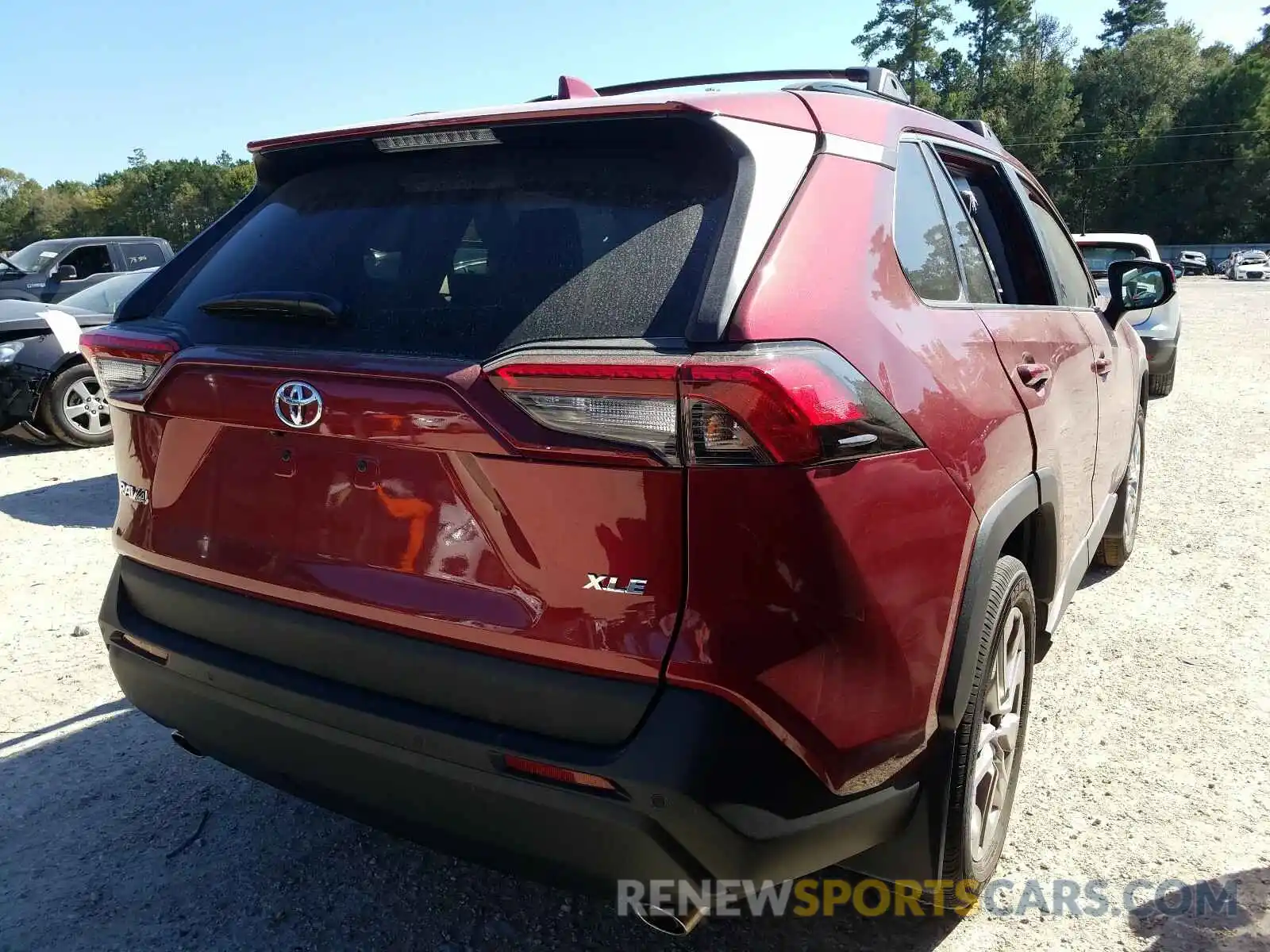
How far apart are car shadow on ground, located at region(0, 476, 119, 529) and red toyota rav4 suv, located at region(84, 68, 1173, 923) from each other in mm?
4471

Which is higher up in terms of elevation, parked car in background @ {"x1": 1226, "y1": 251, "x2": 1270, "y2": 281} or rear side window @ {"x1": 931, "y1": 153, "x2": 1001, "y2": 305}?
rear side window @ {"x1": 931, "y1": 153, "x2": 1001, "y2": 305}

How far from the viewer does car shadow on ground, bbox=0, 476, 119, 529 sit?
615 centimetres

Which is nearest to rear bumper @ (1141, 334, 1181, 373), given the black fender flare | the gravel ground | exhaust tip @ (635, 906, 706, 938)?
the gravel ground

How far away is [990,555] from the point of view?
208 centimetres

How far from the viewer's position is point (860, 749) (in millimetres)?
1740

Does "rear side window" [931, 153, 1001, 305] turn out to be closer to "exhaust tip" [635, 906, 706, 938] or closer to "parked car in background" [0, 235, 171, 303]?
"exhaust tip" [635, 906, 706, 938]

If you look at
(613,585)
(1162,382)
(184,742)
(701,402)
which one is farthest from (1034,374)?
(1162,382)

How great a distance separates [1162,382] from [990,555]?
30.3 feet

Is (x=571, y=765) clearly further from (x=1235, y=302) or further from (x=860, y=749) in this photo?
(x=1235, y=302)

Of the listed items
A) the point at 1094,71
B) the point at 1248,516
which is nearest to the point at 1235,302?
the point at 1248,516

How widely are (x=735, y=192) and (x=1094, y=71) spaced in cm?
8700

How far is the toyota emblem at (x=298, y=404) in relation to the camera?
183 centimetres

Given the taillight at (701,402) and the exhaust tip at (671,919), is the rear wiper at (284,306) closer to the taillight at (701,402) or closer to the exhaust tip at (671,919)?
the taillight at (701,402)

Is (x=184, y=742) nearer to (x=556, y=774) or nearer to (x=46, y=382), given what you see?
(x=556, y=774)
